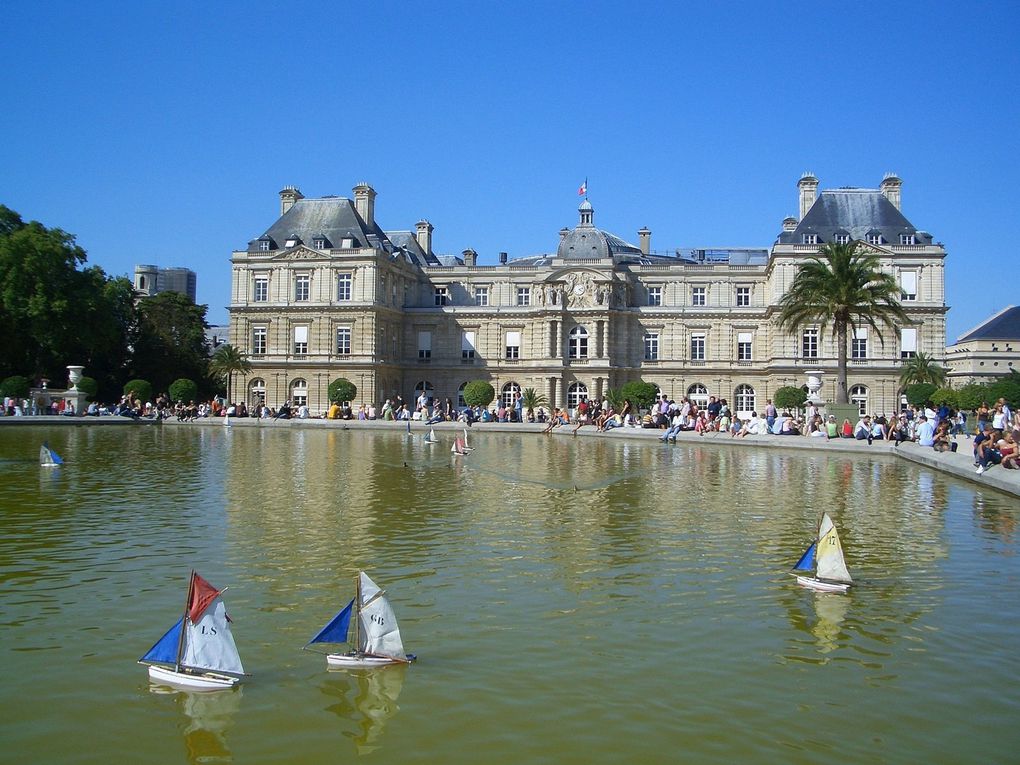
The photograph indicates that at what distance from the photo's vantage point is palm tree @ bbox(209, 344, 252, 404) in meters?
57.0

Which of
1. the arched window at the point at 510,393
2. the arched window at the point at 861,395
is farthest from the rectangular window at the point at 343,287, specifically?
the arched window at the point at 861,395

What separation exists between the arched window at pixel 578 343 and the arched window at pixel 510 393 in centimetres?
453

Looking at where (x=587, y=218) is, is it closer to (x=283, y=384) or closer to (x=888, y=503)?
(x=283, y=384)

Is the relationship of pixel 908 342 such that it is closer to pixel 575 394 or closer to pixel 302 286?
pixel 575 394

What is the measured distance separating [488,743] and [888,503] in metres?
13.4

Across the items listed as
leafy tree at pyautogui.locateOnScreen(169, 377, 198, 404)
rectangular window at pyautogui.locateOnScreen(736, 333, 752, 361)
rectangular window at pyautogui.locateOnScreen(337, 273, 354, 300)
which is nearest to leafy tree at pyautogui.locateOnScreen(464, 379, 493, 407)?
rectangular window at pyautogui.locateOnScreen(337, 273, 354, 300)

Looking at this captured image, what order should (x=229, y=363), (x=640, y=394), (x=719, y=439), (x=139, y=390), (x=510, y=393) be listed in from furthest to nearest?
(x=510, y=393), (x=229, y=363), (x=640, y=394), (x=139, y=390), (x=719, y=439)

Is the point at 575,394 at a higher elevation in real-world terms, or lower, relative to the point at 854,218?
lower

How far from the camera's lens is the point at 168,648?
7.25 m

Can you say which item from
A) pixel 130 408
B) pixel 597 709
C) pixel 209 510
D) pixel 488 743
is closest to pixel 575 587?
pixel 597 709

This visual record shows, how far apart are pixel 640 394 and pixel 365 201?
2564 centimetres

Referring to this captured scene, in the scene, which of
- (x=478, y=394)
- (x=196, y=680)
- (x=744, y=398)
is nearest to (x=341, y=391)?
(x=478, y=394)

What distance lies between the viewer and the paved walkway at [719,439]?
70.6 feet

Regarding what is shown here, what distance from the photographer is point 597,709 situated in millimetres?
6973
